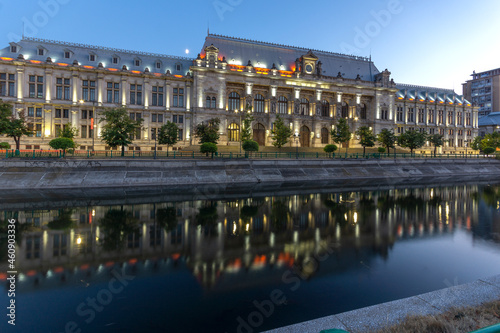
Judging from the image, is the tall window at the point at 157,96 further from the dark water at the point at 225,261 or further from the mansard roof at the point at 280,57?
the dark water at the point at 225,261

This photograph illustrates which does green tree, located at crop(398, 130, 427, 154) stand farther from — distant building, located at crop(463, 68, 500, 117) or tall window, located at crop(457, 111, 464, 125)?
distant building, located at crop(463, 68, 500, 117)

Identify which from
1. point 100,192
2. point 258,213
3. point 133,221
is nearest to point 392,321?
point 258,213

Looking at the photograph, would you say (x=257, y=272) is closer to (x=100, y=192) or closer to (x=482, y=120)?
(x=100, y=192)

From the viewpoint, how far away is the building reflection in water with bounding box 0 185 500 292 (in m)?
11.1

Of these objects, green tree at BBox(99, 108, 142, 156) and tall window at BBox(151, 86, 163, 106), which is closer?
green tree at BBox(99, 108, 142, 156)

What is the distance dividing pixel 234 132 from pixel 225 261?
179 ft

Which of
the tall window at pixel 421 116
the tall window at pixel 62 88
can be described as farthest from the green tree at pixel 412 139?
the tall window at pixel 62 88

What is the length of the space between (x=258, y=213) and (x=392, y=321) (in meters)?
14.4

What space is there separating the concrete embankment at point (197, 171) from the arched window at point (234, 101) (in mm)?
26652

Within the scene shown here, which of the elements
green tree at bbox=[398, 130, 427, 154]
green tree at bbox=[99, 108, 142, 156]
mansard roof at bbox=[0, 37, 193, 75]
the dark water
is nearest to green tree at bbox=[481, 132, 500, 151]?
green tree at bbox=[398, 130, 427, 154]

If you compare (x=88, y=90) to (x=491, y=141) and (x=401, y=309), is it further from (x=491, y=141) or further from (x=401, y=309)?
(x=491, y=141)

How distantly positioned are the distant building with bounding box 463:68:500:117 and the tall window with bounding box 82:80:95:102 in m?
138

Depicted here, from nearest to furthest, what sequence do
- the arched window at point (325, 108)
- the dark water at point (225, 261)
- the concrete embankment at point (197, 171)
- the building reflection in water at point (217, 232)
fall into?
1. the dark water at point (225, 261)
2. the building reflection in water at point (217, 232)
3. the concrete embankment at point (197, 171)
4. the arched window at point (325, 108)

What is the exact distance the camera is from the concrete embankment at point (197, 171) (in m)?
32.0
